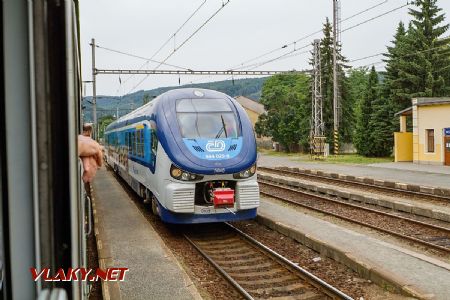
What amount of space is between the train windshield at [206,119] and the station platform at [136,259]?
2.19m

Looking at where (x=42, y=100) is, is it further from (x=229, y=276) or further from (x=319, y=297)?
(x=229, y=276)

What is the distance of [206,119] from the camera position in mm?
9461

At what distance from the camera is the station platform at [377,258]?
600 cm

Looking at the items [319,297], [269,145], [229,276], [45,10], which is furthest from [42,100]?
[269,145]

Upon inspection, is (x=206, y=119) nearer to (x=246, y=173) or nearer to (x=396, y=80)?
(x=246, y=173)

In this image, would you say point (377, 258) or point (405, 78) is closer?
point (377, 258)

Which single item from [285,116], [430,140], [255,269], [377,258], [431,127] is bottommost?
[255,269]

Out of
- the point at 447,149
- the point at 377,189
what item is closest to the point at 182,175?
the point at 377,189

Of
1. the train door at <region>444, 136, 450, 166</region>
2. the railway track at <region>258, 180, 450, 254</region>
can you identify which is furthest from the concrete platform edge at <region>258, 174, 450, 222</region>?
the train door at <region>444, 136, 450, 166</region>

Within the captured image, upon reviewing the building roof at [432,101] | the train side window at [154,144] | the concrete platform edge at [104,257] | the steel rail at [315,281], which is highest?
the building roof at [432,101]

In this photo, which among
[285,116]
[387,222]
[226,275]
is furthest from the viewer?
[285,116]

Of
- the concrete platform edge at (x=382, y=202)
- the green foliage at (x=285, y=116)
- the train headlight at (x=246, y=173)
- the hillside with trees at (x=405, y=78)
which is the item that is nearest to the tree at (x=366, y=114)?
the hillside with trees at (x=405, y=78)

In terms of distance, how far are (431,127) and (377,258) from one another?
22838 millimetres

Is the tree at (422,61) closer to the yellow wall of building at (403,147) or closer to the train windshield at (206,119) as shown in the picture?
the yellow wall of building at (403,147)
